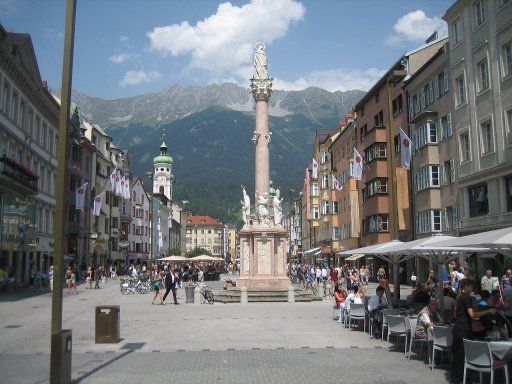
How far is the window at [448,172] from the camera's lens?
36219 millimetres

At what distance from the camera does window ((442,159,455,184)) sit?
36.2m

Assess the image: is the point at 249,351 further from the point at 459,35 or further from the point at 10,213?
the point at 10,213

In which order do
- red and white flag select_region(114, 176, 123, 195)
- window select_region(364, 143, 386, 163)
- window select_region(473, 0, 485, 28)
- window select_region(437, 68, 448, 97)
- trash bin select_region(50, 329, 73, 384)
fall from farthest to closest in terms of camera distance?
red and white flag select_region(114, 176, 123, 195) < window select_region(364, 143, 386, 163) < window select_region(437, 68, 448, 97) < window select_region(473, 0, 485, 28) < trash bin select_region(50, 329, 73, 384)

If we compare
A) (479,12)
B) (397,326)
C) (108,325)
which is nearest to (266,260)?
(108,325)

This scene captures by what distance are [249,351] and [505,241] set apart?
261 inches

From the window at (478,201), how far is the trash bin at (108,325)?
2288cm

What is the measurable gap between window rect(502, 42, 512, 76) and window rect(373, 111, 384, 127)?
21.1 meters

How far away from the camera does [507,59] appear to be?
2862 cm

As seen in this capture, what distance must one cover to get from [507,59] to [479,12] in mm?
4235

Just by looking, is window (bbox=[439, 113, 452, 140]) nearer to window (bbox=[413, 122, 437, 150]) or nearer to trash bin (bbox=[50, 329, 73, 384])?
window (bbox=[413, 122, 437, 150])

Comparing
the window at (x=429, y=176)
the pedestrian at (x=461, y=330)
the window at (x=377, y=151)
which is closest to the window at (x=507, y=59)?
the window at (x=429, y=176)

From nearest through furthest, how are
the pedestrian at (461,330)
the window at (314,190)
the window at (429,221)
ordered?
1. the pedestrian at (461,330)
2. the window at (429,221)
3. the window at (314,190)

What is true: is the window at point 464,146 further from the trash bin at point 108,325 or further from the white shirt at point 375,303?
the trash bin at point 108,325

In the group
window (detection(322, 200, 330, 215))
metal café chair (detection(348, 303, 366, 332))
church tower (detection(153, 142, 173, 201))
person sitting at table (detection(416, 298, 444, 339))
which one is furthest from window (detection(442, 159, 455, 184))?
church tower (detection(153, 142, 173, 201))
